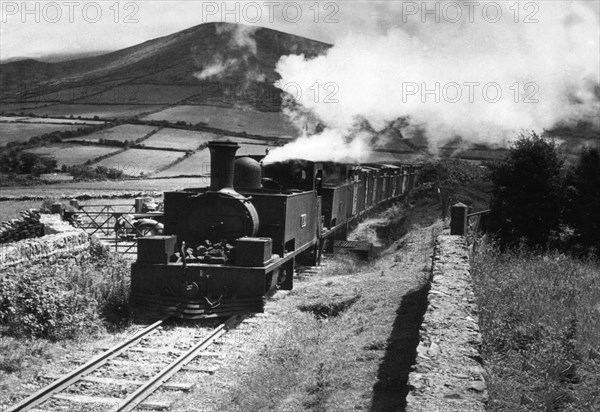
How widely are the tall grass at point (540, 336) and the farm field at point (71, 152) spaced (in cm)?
4085

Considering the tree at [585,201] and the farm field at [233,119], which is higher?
the farm field at [233,119]

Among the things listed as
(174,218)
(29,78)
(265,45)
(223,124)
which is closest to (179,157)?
(223,124)

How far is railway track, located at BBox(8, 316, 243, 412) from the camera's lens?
7473mm

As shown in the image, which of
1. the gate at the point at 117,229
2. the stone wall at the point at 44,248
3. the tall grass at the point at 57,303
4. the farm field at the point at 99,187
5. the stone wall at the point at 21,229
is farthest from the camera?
the farm field at the point at 99,187

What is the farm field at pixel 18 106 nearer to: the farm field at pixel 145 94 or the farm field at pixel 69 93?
the farm field at pixel 69 93

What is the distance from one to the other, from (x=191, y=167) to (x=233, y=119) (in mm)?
23409

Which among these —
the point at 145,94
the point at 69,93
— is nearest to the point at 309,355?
the point at 145,94

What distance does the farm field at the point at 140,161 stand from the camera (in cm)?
4516

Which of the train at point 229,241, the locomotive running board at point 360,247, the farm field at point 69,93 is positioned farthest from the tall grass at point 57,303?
the farm field at point 69,93

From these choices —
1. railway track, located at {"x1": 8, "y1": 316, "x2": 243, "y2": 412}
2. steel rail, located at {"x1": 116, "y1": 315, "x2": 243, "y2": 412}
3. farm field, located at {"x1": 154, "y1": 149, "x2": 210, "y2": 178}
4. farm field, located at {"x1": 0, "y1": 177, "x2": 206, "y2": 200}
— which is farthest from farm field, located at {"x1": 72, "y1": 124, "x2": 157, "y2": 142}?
railway track, located at {"x1": 8, "y1": 316, "x2": 243, "y2": 412}

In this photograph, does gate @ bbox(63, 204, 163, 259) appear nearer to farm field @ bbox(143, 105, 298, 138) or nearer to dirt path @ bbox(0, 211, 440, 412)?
dirt path @ bbox(0, 211, 440, 412)

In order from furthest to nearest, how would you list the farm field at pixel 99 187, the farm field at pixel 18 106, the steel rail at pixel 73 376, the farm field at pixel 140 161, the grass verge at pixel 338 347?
the farm field at pixel 18 106 → the farm field at pixel 140 161 → the farm field at pixel 99 187 → the grass verge at pixel 338 347 → the steel rail at pixel 73 376

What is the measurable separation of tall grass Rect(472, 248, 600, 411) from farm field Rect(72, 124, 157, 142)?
4845cm

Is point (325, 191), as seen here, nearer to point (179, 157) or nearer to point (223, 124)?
point (179, 157)
